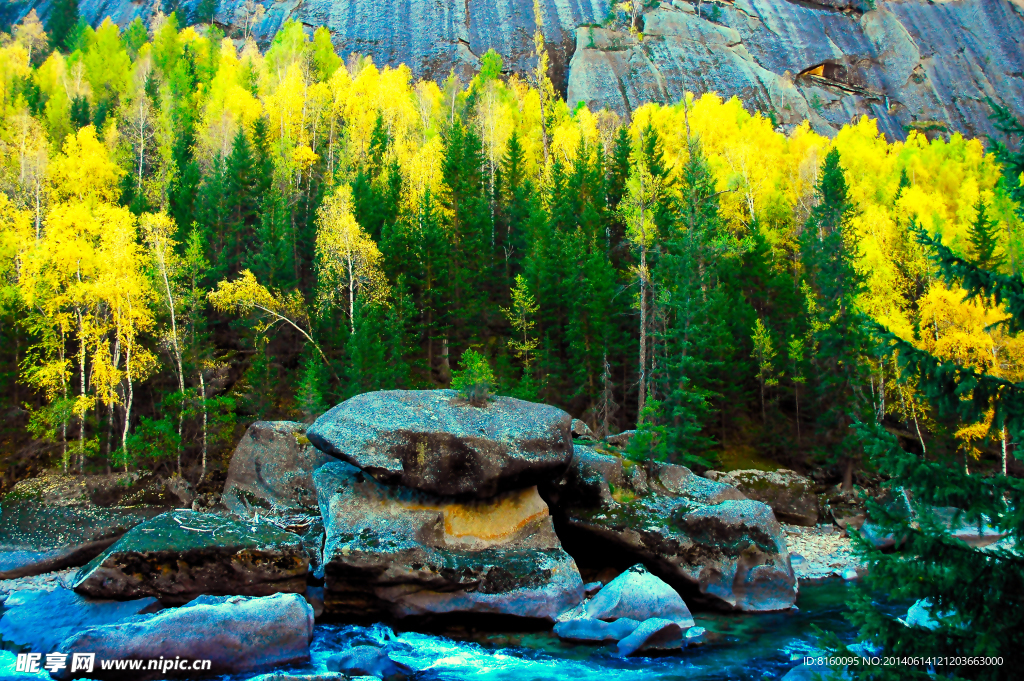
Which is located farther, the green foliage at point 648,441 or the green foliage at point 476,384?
the green foliage at point 648,441

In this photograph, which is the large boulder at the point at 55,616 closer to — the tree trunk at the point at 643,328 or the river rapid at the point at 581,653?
the river rapid at the point at 581,653

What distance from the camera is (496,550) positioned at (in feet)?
55.7

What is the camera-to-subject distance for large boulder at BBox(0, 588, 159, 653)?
1262cm

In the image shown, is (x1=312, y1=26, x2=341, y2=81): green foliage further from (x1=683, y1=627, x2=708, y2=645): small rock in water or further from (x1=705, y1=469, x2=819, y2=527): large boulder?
(x1=683, y1=627, x2=708, y2=645): small rock in water

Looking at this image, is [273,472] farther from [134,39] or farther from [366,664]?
[134,39]

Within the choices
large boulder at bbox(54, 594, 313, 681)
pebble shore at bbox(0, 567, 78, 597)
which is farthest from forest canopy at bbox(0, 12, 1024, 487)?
large boulder at bbox(54, 594, 313, 681)

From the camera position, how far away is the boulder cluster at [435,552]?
42.1 feet

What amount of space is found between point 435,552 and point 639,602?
5.08 m

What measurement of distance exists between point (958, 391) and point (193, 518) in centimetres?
1733

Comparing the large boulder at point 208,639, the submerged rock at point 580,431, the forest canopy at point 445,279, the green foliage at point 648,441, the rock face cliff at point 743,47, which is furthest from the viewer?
the rock face cliff at point 743,47

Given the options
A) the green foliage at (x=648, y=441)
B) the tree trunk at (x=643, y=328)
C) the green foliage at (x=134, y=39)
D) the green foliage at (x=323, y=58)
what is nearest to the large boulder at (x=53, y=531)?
the green foliage at (x=648, y=441)

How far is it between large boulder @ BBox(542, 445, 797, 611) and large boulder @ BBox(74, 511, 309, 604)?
8224mm

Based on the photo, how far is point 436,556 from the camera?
15898 mm

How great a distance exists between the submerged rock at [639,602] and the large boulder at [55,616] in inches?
391
